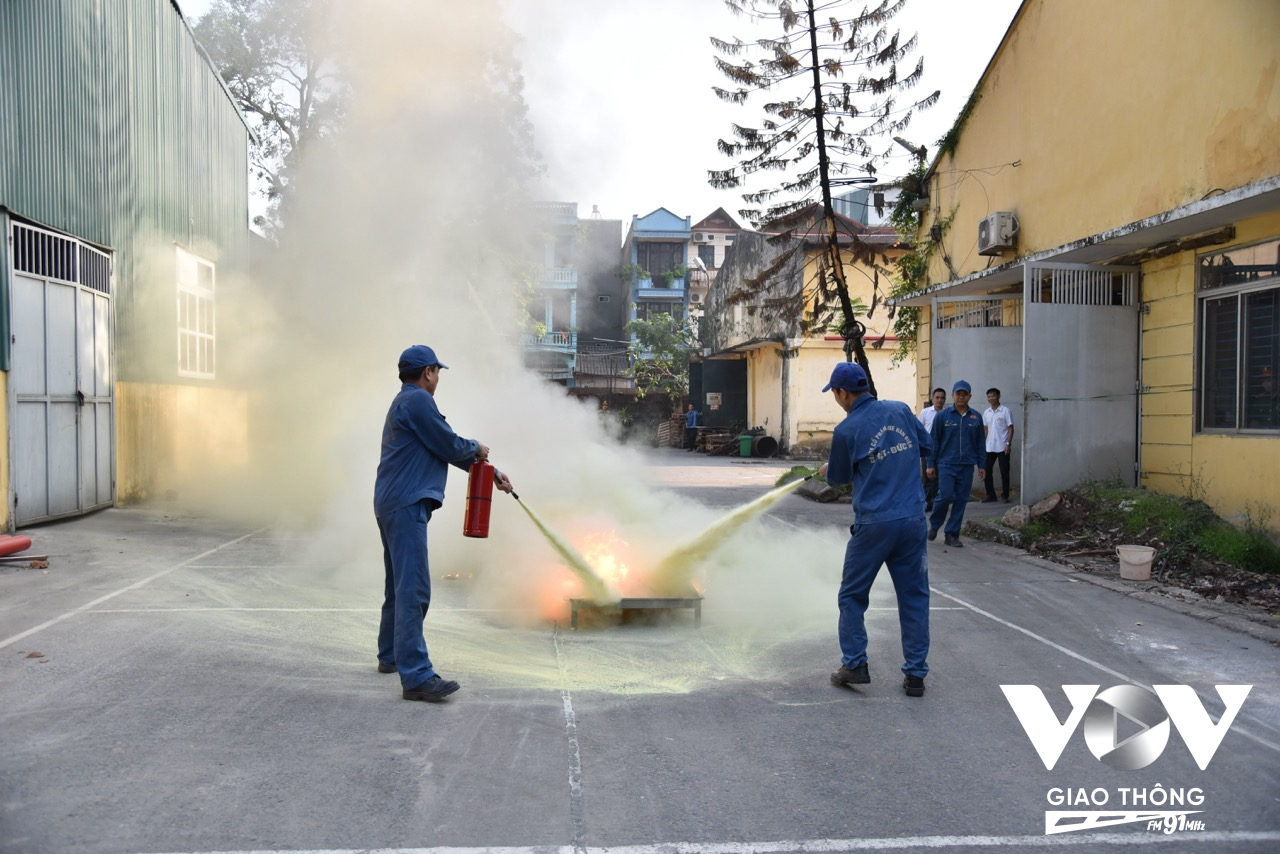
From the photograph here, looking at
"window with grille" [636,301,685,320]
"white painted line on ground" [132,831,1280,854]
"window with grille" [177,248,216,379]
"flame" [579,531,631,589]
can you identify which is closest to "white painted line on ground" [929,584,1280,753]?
"white painted line on ground" [132,831,1280,854]

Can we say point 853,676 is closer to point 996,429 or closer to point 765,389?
point 996,429

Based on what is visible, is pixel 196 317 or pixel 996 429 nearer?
pixel 996 429

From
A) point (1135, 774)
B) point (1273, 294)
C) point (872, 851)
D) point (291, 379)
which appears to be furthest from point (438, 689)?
point (291, 379)

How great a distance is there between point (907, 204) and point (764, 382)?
13.2 m

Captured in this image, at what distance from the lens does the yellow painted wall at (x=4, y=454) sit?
8.94 m

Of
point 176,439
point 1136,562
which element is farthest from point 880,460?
point 176,439

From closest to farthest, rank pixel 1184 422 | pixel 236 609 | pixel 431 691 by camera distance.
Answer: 1. pixel 431 691
2. pixel 236 609
3. pixel 1184 422

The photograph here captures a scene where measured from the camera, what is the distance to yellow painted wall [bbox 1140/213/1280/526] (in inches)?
326

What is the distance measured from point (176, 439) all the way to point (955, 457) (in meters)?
11.1

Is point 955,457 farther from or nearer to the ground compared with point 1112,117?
nearer to the ground

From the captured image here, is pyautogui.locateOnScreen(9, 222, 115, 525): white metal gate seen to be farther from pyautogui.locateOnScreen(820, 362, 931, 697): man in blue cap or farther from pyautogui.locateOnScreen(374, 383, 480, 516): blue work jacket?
pyautogui.locateOnScreen(820, 362, 931, 697): man in blue cap

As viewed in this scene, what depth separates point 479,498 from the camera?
195 inches

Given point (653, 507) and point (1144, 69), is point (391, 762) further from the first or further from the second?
point (1144, 69)

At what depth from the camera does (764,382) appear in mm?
28219
